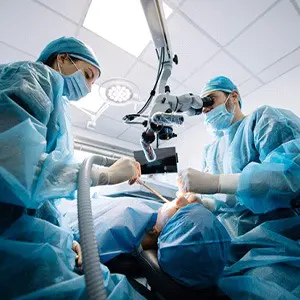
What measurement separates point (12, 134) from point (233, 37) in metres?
2.21

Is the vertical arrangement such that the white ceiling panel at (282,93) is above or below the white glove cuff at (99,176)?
above

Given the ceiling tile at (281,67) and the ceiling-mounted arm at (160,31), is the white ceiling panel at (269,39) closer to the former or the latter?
the ceiling tile at (281,67)

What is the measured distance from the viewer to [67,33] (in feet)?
6.23

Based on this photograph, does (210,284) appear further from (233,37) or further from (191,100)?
(233,37)

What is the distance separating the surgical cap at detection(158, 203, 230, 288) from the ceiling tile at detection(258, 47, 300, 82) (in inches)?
92.5

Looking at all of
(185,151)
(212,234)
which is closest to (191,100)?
(212,234)

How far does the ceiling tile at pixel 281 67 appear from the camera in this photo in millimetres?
2247

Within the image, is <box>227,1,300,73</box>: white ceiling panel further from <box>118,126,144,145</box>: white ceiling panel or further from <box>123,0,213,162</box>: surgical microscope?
<box>118,126,144,145</box>: white ceiling panel

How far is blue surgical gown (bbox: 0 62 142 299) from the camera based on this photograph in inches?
19.6

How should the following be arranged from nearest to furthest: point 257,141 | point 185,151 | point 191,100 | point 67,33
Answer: point 257,141 → point 191,100 → point 67,33 → point 185,151

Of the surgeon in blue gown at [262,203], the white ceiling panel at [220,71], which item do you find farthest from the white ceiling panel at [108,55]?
the surgeon in blue gown at [262,203]

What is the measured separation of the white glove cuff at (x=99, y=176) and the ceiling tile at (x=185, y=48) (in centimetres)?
165

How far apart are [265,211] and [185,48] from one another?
6.08 feet

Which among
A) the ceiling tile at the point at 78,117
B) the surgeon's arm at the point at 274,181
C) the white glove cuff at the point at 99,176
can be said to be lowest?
the ceiling tile at the point at 78,117
